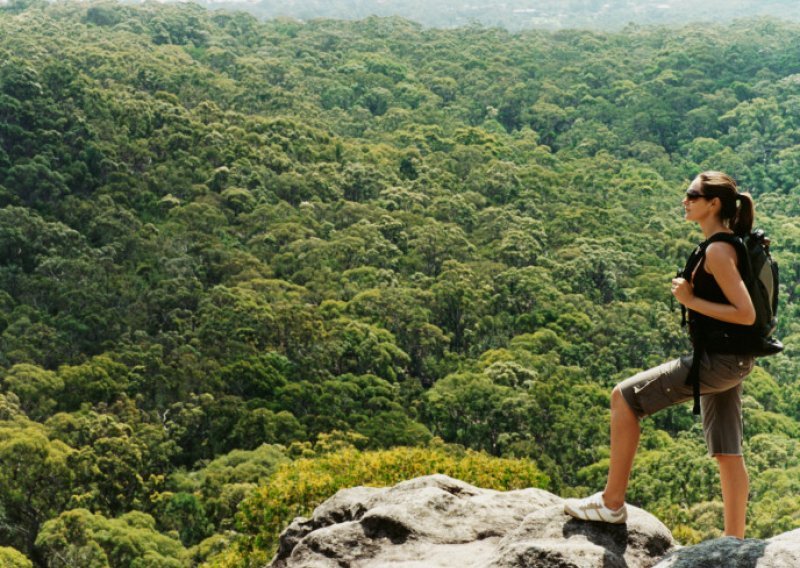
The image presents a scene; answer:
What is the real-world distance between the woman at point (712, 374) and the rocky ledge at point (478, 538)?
1.01ft

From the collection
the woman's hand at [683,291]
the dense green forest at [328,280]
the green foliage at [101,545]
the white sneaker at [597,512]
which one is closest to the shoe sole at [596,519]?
the white sneaker at [597,512]

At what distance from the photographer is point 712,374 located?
551 centimetres

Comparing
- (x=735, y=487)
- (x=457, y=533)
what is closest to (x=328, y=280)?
(x=457, y=533)

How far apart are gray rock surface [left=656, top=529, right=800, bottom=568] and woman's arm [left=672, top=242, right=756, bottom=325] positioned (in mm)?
1242

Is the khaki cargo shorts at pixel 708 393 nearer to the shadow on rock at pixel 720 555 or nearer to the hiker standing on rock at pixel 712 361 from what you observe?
the hiker standing on rock at pixel 712 361

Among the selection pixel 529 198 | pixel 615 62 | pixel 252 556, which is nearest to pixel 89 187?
pixel 529 198

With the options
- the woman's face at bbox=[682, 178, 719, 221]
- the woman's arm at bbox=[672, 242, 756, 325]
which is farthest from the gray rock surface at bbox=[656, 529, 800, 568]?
the woman's face at bbox=[682, 178, 719, 221]

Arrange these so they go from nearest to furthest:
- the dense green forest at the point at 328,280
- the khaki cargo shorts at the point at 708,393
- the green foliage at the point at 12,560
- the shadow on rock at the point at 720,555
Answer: the shadow on rock at the point at 720,555 < the khaki cargo shorts at the point at 708,393 < the green foliage at the point at 12,560 < the dense green forest at the point at 328,280

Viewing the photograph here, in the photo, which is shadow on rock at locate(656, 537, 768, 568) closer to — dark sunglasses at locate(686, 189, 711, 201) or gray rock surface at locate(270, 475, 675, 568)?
gray rock surface at locate(270, 475, 675, 568)

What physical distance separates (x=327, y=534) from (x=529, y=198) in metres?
72.7

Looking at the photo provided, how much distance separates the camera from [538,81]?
117m

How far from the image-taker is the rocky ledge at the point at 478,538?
5434 mm

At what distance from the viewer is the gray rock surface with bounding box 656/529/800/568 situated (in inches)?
198

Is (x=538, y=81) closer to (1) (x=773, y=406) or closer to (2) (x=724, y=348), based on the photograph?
(1) (x=773, y=406)
